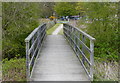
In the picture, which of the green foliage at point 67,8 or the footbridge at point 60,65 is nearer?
the footbridge at point 60,65

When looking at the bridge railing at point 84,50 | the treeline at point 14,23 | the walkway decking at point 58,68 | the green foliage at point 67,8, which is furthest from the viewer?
the green foliage at point 67,8

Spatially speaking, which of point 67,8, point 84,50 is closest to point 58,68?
point 84,50

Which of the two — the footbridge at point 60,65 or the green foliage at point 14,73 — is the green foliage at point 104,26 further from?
the green foliage at point 14,73

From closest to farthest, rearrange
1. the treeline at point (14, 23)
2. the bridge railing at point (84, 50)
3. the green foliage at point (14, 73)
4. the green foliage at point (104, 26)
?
the bridge railing at point (84, 50), the green foliage at point (14, 73), the treeline at point (14, 23), the green foliage at point (104, 26)

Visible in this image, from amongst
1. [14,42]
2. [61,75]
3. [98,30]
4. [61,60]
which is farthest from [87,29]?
[61,75]

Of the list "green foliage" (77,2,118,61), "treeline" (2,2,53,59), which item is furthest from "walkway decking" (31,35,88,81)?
"green foliage" (77,2,118,61)

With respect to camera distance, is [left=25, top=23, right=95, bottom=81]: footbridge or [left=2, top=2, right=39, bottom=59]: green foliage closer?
[left=25, top=23, right=95, bottom=81]: footbridge

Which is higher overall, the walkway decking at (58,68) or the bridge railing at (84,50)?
the bridge railing at (84,50)

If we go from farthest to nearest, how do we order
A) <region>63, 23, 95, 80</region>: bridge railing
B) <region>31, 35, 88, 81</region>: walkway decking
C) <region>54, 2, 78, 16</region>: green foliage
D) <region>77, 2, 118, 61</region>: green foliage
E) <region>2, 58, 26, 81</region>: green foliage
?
<region>54, 2, 78, 16</region>: green foliage < <region>77, 2, 118, 61</region>: green foliage < <region>31, 35, 88, 81</region>: walkway decking < <region>2, 58, 26, 81</region>: green foliage < <region>63, 23, 95, 80</region>: bridge railing

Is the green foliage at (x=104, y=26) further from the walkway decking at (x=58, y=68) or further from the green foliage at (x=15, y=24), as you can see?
the walkway decking at (x=58, y=68)

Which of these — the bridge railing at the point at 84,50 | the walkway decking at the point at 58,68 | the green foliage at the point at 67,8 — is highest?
the green foliage at the point at 67,8

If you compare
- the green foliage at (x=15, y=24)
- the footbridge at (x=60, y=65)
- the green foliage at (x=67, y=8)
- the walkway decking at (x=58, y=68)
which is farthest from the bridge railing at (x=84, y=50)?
the green foliage at (x=67, y=8)

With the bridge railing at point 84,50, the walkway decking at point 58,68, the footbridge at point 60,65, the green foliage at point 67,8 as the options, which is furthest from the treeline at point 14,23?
the green foliage at point 67,8

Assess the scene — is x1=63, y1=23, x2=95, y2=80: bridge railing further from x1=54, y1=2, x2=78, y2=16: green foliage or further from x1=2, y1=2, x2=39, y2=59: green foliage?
x1=54, y1=2, x2=78, y2=16: green foliage
